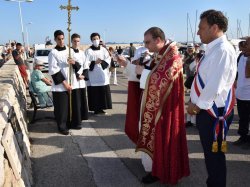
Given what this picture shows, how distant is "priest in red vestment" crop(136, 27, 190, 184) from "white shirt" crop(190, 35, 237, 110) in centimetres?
63

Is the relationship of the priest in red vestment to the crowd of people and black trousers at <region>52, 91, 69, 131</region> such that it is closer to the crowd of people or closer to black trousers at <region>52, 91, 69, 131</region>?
the crowd of people

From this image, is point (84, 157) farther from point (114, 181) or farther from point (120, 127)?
point (120, 127)

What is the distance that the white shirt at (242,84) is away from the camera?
5.90 metres

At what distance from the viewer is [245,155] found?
5.52m

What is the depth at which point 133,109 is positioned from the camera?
532cm

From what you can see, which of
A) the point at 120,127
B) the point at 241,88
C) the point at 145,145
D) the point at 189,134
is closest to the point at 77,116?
the point at 120,127

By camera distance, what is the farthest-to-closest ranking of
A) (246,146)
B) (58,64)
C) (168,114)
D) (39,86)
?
(39,86) → (58,64) → (246,146) → (168,114)

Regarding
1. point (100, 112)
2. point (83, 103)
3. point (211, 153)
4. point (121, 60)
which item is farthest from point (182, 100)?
point (100, 112)

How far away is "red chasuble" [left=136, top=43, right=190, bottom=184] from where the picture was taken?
4.07m

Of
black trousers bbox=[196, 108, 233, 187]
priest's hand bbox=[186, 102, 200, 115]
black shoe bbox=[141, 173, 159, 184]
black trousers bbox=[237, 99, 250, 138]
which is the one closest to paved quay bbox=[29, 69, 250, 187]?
black shoe bbox=[141, 173, 159, 184]

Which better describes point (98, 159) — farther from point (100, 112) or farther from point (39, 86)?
point (100, 112)

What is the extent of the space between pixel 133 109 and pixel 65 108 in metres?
1.99

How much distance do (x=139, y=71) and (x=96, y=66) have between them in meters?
3.93

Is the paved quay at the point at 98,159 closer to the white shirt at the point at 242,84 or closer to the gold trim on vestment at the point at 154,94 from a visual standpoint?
the gold trim on vestment at the point at 154,94
